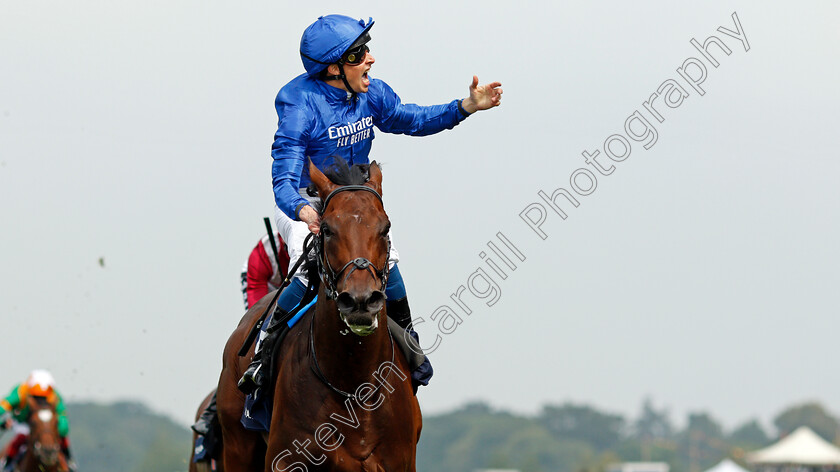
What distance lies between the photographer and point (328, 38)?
847 centimetres

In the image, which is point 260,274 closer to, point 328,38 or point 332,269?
point 328,38

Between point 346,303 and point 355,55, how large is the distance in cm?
252

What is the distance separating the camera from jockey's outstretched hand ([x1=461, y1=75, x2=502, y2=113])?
898cm

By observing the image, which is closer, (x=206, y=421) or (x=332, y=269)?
(x=332, y=269)

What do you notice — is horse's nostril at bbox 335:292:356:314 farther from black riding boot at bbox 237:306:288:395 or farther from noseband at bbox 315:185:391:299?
black riding boot at bbox 237:306:288:395

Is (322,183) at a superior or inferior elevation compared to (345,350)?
superior

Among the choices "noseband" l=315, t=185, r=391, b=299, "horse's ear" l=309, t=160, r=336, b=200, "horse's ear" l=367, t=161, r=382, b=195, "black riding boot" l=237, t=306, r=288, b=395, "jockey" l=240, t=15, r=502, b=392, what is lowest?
"black riding boot" l=237, t=306, r=288, b=395

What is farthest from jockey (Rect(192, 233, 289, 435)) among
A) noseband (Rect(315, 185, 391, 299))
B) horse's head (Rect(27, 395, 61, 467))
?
horse's head (Rect(27, 395, 61, 467))

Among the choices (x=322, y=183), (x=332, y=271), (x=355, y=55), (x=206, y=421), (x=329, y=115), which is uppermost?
(x=355, y=55)

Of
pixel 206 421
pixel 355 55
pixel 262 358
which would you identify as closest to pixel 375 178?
pixel 355 55

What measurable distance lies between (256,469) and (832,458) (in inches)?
1587

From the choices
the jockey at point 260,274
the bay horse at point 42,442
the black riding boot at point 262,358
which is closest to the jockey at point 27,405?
the bay horse at point 42,442

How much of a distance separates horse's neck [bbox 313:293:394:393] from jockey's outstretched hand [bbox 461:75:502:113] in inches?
83.5

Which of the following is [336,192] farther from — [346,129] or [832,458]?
[832,458]
